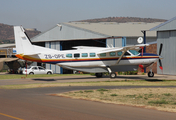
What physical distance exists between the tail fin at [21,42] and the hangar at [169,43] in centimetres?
1799

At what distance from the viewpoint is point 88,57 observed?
3069 centimetres

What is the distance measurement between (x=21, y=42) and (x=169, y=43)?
1957 cm

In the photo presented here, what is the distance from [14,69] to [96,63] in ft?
75.1

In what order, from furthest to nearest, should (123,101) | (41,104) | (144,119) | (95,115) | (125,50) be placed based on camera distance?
1. (125,50)
2. (123,101)
3. (41,104)
4. (95,115)
5. (144,119)

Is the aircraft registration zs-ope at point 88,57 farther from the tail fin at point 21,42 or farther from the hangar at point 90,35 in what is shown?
the hangar at point 90,35

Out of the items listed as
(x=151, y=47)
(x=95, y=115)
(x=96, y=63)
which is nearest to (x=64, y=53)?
(x=96, y=63)

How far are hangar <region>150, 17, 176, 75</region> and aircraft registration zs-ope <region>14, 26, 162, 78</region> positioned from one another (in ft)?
16.5

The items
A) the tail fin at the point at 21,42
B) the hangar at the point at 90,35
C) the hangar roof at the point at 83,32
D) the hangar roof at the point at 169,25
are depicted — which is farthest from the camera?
the hangar roof at the point at 83,32

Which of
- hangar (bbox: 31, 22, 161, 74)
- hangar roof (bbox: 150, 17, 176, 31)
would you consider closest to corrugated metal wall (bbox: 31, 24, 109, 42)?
hangar (bbox: 31, 22, 161, 74)

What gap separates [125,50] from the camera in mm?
29625

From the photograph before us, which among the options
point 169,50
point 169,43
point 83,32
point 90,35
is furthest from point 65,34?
point 169,50

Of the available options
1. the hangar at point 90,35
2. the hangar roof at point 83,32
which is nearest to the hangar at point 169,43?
the hangar at point 90,35

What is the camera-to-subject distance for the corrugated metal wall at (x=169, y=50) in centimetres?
3500

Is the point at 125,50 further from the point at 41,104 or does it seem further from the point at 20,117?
the point at 20,117
